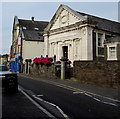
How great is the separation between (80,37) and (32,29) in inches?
982

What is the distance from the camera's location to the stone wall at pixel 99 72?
11688 millimetres

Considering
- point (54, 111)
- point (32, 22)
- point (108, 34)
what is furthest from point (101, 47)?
point (32, 22)

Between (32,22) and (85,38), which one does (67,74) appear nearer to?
(85,38)

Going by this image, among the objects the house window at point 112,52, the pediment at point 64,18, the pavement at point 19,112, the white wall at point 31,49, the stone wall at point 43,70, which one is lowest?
the pavement at point 19,112

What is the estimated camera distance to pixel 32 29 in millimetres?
44500

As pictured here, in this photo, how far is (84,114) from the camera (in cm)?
568

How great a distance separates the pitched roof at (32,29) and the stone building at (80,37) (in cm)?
1371

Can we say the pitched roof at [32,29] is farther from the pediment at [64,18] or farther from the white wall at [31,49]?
the pediment at [64,18]

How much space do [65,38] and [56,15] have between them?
184 inches

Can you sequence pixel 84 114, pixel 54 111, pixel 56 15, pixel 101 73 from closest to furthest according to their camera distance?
pixel 84 114 < pixel 54 111 < pixel 101 73 < pixel 56 15

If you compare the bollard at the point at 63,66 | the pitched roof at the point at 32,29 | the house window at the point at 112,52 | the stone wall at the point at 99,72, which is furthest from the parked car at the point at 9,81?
the pitched roof at the point at 32,29

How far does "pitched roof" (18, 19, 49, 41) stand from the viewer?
136 feet

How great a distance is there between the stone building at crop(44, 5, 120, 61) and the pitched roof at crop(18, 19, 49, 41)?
13711 mm

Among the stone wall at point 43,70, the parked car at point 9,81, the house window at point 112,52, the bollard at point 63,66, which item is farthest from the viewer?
the house window at point 112,52
